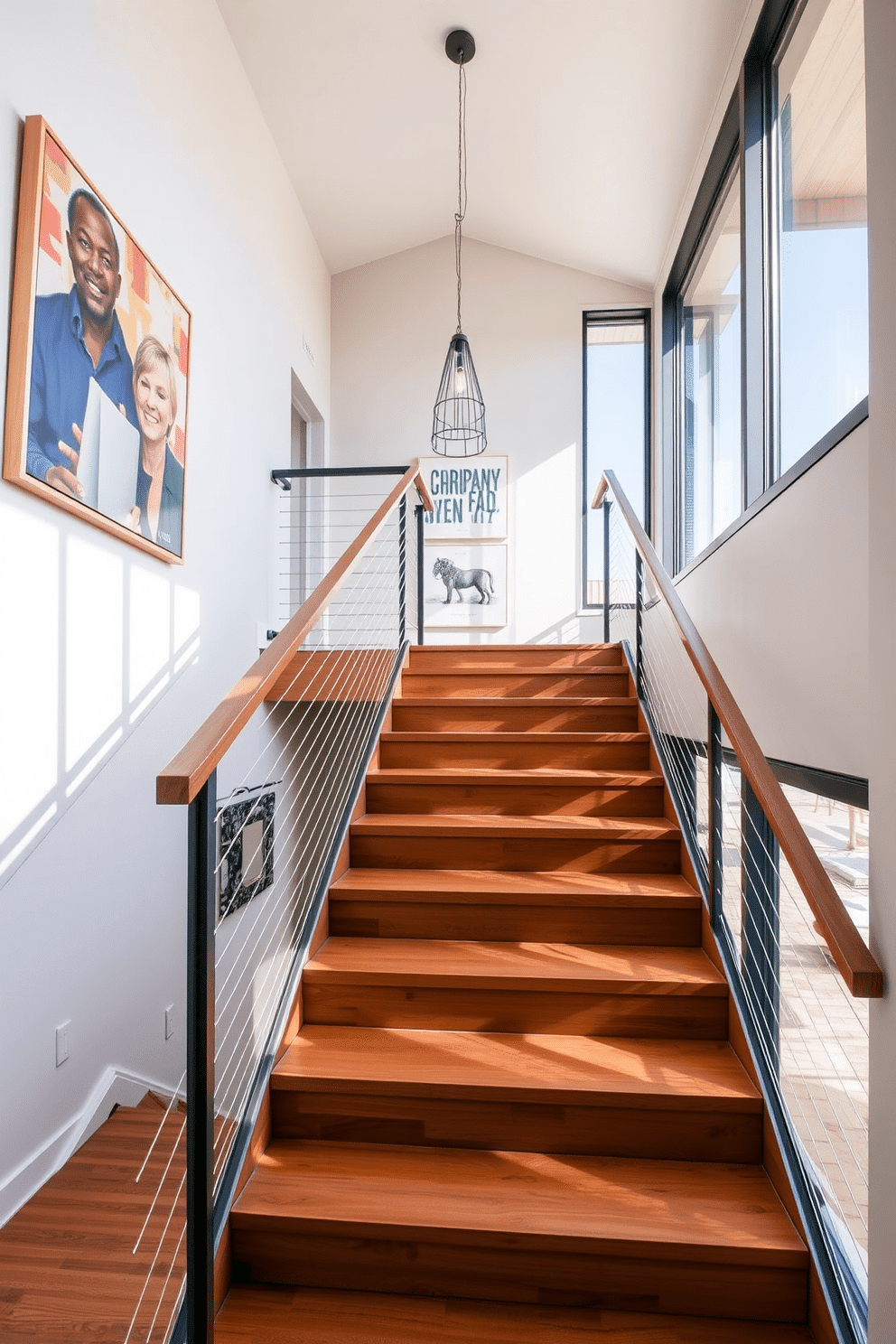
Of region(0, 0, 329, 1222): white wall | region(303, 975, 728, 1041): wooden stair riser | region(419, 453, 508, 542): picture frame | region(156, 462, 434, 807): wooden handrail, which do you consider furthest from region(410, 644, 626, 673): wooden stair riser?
region(303, 975, 728, 1041): wooden stair riser

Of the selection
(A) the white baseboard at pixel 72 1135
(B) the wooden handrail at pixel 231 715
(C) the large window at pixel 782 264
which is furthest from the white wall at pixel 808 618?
(A) the white baseboard at pixel 72 1135

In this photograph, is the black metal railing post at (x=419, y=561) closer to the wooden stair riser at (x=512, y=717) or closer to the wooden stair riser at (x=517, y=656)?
the wooden stair riser at (x=517, y=656)

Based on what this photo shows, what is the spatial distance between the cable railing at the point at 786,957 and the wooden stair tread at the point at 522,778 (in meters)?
0.12

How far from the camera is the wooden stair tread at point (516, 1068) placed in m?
1.89

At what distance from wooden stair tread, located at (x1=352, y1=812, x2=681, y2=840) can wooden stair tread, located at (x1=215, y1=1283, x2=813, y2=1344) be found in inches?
51.2

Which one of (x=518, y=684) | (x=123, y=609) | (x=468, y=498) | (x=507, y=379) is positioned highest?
(x=507, y=379)

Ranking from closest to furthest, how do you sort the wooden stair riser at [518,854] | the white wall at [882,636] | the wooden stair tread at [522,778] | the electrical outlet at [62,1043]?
the white wall at [882,636] → the electrical outlet at [62,1043] → the wooden stair riser at [518,854] → the wooden stair tread at [522,778]

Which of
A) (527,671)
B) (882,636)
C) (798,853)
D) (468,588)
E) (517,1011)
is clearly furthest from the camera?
(468,588)

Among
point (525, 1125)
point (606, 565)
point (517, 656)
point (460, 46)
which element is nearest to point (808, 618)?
point (525, 1125)

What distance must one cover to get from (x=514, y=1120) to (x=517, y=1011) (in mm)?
309

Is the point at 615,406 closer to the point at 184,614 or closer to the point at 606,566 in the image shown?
the point at 606,566

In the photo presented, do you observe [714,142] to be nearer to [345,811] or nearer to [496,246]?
[496,246]

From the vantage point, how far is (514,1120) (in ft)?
6.28

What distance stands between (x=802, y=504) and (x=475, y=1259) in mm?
1820
